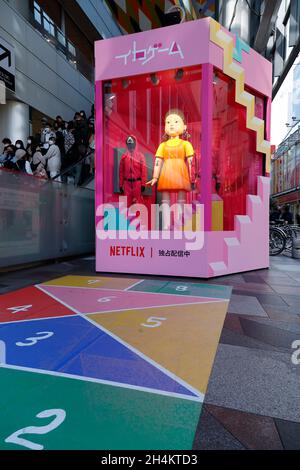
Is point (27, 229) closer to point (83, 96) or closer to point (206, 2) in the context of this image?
point (206, 2)

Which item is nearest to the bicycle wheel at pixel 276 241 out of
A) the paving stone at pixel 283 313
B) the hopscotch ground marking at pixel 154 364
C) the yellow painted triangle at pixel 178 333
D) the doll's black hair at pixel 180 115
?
the doll's black hair at pixel 180 115

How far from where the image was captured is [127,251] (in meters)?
6.12

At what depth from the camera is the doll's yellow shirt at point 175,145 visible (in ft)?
19.5

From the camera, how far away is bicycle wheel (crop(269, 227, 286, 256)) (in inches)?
364

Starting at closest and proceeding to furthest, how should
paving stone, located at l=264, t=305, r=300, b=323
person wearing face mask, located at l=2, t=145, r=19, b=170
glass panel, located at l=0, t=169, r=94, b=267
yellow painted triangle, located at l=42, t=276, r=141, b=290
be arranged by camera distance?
1. paving stone, located at l=264, t=305, r=300, b=323
2. yellow painted triangle, located at l=42, t=276, r=141, b=290
3. glass panel, located at l=0, t=169, r=94, b=267
4. person wearing face mask, located at l=2, t=145, r=19, b=170

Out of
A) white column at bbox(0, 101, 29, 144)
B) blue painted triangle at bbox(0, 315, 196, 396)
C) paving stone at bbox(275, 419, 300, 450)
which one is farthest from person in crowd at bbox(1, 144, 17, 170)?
paving stone at bbox(275, 419, 300, 450)

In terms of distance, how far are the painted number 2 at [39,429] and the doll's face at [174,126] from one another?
5169 mm

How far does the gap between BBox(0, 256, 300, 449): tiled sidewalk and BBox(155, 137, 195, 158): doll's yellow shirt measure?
266cm

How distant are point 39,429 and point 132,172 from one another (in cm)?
542

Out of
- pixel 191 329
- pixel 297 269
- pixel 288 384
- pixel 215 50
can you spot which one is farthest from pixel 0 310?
pixel 297 269

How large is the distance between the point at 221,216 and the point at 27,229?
3.74 meters

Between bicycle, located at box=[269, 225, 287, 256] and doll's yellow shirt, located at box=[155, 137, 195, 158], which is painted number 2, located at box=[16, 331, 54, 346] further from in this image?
bicycle, located at box=[269, 225, 287, 256]

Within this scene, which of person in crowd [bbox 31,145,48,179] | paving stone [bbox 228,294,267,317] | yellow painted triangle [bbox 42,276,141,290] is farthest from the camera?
person in crowd [bbox 31,145,48,179]

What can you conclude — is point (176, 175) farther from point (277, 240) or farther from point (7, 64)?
point (7, 64)
